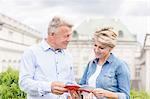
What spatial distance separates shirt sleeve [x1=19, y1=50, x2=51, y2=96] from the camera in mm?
3047

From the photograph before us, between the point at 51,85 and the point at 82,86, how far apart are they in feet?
0.77

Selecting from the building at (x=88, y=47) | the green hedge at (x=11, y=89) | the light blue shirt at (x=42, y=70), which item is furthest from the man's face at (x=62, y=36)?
the building at (x=88, y=47)

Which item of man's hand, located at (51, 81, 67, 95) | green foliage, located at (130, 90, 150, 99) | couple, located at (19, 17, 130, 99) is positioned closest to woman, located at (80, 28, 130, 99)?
couple, located at (19, 17, 130, 99)

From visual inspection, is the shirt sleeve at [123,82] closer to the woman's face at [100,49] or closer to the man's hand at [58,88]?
the woman's face at [100,49]

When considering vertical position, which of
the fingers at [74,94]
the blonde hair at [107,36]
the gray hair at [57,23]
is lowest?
the fingers at [74,94]

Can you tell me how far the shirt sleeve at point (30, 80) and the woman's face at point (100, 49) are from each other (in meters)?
0.41

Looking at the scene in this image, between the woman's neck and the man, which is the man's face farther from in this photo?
the woman's neck

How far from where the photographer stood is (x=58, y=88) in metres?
2.96

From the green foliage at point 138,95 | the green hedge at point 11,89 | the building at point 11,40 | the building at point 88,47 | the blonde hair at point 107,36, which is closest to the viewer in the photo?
the blonde hair at point 107,36

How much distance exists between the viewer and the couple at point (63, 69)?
2.92 meters

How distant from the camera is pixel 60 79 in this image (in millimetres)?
3215

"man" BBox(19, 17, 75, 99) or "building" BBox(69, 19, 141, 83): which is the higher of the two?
"building" BBox(69, 19, 141, 83)

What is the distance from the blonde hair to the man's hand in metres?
0.41

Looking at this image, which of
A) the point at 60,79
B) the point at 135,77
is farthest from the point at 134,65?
the point at 60,79
